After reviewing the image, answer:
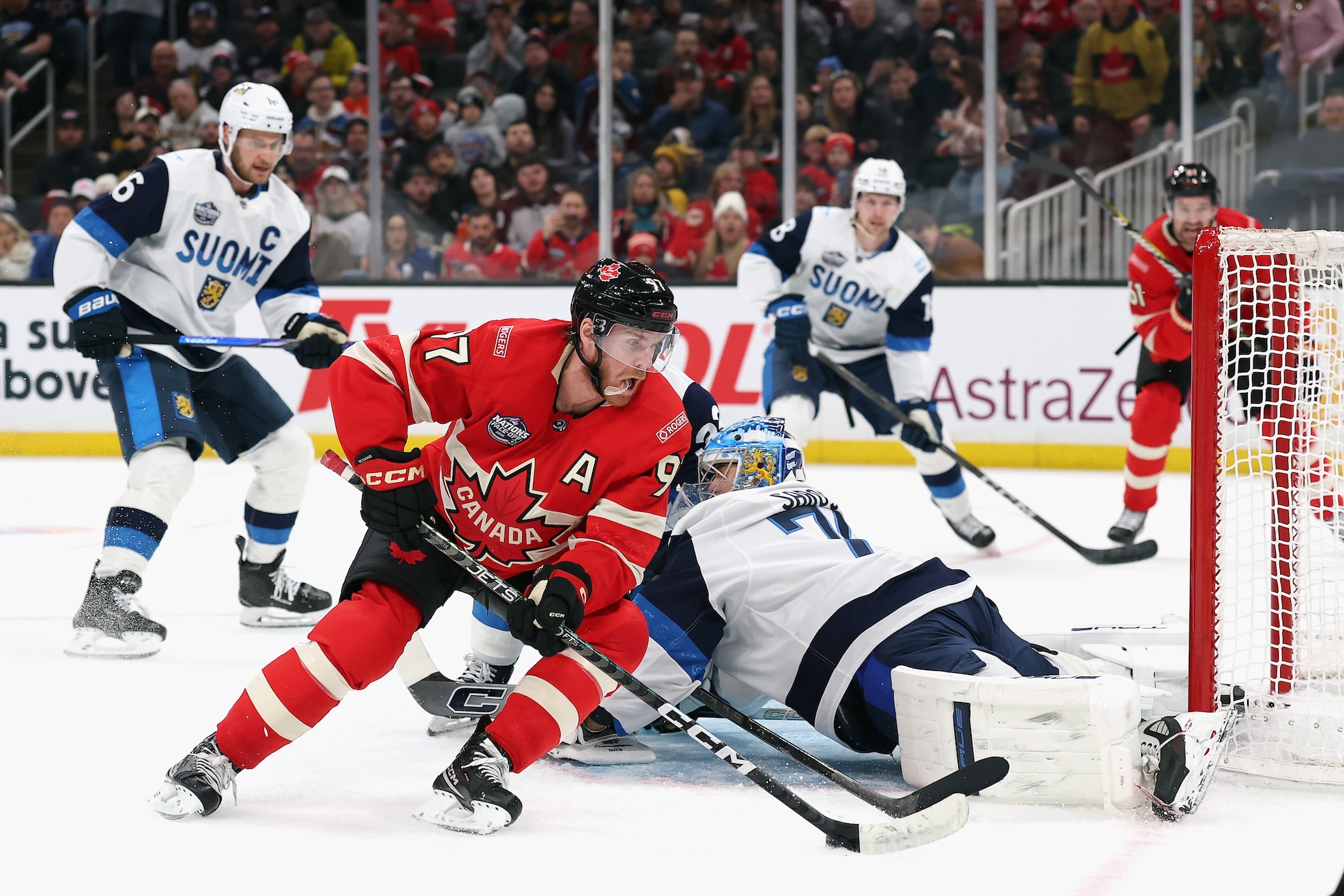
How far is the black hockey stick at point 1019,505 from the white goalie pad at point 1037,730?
8.52 ft

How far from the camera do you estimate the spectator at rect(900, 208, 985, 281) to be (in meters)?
7.08

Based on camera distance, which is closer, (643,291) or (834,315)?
(643,291)

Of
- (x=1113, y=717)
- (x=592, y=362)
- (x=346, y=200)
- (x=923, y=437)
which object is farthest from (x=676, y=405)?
(x=346, y=200)

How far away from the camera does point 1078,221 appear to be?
6.98 meters

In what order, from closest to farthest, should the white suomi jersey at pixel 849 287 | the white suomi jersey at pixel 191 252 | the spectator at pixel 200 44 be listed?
the white suomi jersey at pixel 191 252, the white suomi jersey at pixel 849 287, the spectator at pixel 200 44

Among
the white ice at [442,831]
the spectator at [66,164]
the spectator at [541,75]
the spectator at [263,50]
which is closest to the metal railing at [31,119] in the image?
the spectator at [66,164]

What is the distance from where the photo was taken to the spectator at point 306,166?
783 cm

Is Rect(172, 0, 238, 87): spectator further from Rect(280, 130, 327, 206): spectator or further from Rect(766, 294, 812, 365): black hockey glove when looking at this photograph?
Rect(766, 294, 812, 365): black hockey glove

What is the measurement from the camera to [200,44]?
8.54 metres

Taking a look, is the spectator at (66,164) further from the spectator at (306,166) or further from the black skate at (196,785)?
the black skate at (196,785)

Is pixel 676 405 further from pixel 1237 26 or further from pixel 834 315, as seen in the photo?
pixel 1237 26

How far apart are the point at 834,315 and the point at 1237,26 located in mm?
2904

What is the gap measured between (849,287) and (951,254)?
2.06 m

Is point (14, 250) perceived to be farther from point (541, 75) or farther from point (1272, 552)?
point (1272, 552)
